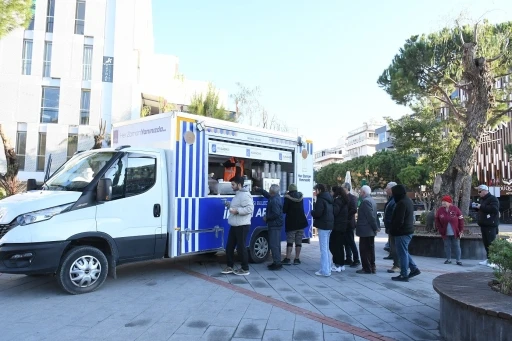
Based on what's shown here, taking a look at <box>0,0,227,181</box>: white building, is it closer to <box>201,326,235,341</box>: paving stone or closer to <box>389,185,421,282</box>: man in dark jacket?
<box>389,185,421,282</box>: man in dark jacket

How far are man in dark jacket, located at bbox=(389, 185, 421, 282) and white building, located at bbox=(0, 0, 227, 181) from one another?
20493 mm

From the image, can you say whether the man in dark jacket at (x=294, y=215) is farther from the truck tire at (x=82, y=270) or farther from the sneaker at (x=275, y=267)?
the truck tire at (x=82, y=270)

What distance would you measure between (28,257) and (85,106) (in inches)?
883

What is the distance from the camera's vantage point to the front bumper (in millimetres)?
5382

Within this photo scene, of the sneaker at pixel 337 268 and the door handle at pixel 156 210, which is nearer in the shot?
the door handle at pixel 156 210

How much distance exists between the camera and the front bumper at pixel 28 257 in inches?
212

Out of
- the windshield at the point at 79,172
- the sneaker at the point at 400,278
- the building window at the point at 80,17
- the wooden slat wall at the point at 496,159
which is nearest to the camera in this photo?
the windshield at the point at 79,172

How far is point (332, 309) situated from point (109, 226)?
3.60 m

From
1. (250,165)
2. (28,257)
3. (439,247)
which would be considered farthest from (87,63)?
(439,247)

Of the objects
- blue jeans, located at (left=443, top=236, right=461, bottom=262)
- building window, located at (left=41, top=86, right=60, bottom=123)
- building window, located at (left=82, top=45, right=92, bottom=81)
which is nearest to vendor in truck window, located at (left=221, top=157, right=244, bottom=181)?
blue jeans, located at (left=443, top=236, right=461, bottom=262)

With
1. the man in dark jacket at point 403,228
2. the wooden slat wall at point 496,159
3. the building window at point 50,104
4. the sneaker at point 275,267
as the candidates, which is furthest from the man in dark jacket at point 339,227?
the wooden slat wall at point 496,159

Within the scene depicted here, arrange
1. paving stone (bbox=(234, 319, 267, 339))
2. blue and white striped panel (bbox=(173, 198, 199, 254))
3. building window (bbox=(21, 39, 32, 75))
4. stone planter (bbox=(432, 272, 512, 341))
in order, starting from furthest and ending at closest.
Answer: building window (bbox=(21, 39, 32, 75)) < blue and white striped panel (bbox=(173, 198, 199, 254)) < paving stone (bbox=(234, 319, 267, 339)) < stone planter (bbox=(432, 272, 512, 341))

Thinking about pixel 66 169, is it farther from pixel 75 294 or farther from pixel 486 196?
pixel 486 196

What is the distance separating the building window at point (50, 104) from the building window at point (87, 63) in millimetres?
1973
